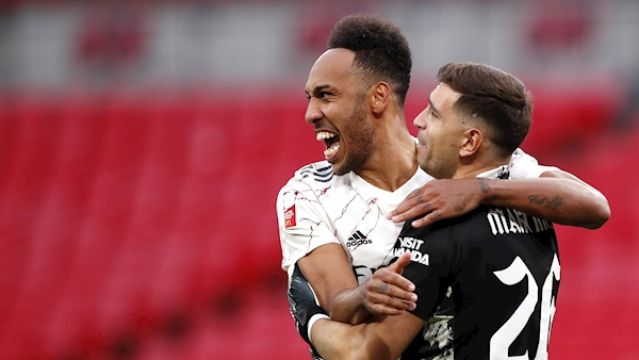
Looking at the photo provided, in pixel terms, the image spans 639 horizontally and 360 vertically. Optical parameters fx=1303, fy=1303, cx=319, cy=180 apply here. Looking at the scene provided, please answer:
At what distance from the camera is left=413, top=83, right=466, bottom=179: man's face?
3.76 m

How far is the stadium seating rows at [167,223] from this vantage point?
998 cm

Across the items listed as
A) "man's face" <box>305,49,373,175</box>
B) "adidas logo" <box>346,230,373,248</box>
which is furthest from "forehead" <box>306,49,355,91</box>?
"adidas logo" <box>346,230,373,248</box>

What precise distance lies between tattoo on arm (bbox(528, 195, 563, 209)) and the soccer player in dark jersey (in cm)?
7

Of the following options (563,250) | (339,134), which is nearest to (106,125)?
(563,250)

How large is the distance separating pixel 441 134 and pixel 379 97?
2.02 feet

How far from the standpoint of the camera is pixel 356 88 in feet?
14.1

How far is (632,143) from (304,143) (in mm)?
2807

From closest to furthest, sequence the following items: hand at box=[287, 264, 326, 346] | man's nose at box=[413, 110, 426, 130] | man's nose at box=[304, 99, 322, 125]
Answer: man's nose at box=[413, 110, 426, 130]
hand at box=[287, 264, 326, 346]
man's nose at box=[304, 99, 322, 125]

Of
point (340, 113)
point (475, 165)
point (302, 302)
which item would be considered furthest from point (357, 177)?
point (475, 165)

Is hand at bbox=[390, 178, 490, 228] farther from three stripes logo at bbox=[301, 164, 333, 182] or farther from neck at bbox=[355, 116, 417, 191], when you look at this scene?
three stripes logo at bbox=[301, 164, 333, 182]

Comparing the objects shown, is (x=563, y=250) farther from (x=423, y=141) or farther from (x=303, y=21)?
(x=423, y=141)

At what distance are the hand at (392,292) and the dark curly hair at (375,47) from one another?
1.02 metres

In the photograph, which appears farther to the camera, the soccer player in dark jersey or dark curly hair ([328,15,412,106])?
dark curly hair ([328,15,412,106])

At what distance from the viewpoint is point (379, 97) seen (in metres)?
4.37
